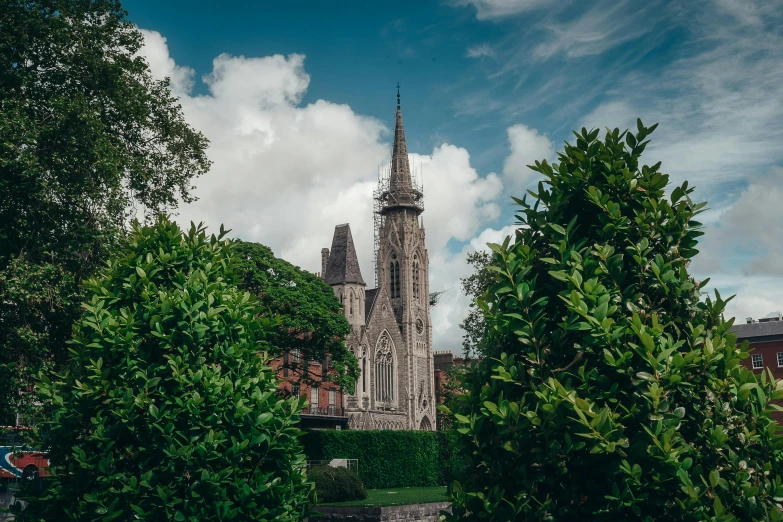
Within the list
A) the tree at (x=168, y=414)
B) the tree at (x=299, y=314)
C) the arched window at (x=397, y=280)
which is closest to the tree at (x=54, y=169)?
the tree at (x=168, y=414)

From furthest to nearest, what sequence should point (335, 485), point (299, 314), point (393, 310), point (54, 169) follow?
point (393, 310) → point (299, 314) → point (335, 485) → point (54, 169)

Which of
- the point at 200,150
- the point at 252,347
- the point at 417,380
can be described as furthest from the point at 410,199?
the point at 252,347

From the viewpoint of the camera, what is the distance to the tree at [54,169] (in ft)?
61.2

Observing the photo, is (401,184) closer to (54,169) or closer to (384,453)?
(384,453)

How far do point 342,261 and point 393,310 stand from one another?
13.8 metres

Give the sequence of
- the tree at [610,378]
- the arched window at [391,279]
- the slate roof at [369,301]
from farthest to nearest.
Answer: the arched window at [391,279] < the slate roof at [369,301] < the tree at [610,378]

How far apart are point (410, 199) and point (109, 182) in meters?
73.9

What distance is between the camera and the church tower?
85.2m

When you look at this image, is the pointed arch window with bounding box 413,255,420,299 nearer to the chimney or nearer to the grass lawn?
the chimney

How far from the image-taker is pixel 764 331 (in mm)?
59688

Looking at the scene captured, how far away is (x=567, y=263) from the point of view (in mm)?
6699

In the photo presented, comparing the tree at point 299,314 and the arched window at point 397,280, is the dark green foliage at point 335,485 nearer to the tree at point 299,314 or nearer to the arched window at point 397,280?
the tree at point 299,314

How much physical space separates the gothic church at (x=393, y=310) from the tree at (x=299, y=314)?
2336 cm

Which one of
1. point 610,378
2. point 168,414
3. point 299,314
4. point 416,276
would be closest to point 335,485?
point 299,314
